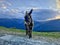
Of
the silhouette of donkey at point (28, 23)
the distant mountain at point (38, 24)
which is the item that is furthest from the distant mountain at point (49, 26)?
the silhouette of donkey at point (28, 23)

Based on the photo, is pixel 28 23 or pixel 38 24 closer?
pixel 28 23

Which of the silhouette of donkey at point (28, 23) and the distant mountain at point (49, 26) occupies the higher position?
the silhouette of donkey at point (28, 23)

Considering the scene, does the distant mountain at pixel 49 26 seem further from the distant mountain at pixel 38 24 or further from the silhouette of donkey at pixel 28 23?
the silhouette of donkey at pixel 28 23

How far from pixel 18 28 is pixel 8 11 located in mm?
607

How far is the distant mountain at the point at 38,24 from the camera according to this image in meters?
7.15

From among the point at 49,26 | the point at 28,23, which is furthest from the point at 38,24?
the point at 28,23

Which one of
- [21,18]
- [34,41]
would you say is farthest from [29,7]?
[34,41]

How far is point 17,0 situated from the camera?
7434mm

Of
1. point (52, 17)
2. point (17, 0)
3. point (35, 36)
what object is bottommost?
point (35, 36)

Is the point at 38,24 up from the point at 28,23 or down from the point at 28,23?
down

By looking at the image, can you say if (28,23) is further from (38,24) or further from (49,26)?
(49,26)

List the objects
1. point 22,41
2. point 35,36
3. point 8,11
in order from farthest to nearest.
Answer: point 8,11, point 35,36, point 22,41

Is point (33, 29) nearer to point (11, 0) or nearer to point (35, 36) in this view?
point (35, 36)

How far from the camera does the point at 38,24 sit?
7.27 metres
